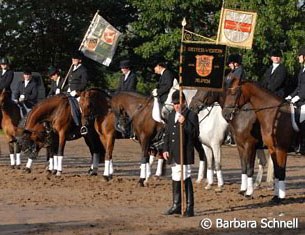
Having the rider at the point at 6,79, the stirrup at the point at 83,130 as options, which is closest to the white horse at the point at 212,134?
the stirrup at the point at 83,130

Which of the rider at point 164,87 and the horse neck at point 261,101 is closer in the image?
the horse neck at point 261,101

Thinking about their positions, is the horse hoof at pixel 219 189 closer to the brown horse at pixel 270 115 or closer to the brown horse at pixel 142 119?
the brown horse at pixel 270 115

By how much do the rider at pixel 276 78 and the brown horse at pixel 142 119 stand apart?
2616 millimetres

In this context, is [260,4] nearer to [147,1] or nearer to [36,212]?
[147,1]

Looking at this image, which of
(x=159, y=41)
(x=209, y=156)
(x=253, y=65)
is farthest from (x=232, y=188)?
(x=159, y=41)

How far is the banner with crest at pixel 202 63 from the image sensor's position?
42.0 feet

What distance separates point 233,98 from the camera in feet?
48.0

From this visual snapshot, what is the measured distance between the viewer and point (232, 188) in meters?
17.0

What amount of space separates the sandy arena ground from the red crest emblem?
2.34m

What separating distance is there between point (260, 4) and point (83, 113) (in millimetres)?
16607

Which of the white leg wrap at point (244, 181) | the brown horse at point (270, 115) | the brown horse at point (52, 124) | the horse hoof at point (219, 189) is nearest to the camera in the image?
the brown horse at point (270, 115)
